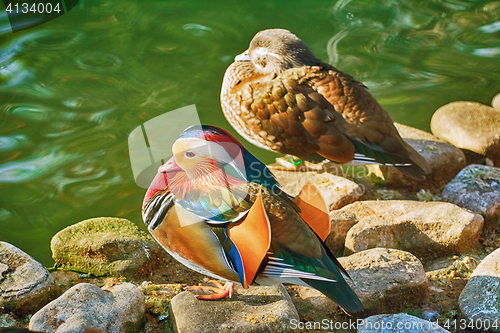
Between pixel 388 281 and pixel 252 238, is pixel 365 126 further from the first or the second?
pixel 252 238

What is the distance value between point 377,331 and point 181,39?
4.48 meters

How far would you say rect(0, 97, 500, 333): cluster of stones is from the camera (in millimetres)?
2609

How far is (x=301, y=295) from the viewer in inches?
119

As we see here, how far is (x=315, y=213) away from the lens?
2.61 m

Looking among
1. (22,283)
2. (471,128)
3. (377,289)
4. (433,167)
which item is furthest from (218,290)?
(471,128)

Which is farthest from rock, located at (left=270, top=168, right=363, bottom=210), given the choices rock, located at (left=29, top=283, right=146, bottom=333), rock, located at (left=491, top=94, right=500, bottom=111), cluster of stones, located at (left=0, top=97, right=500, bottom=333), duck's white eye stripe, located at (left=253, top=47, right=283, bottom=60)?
rock, located at (left=491, top=94, right=500, bottom=111)

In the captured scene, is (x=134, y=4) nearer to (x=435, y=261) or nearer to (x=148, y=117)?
(x=148, y=117)

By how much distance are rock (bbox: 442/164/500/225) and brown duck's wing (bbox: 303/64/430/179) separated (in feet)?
1.21

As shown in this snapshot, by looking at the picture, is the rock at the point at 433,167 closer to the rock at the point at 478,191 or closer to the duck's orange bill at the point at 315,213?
the rock at the point at 478,191

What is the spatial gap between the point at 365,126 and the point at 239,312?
1610 millimetres

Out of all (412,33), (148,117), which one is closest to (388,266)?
(148,117)

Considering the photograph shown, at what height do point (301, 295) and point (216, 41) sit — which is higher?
point (216, 41)
